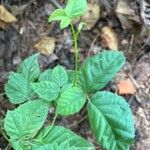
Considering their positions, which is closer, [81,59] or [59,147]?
[59,147]

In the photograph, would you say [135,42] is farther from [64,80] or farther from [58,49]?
[64,80]

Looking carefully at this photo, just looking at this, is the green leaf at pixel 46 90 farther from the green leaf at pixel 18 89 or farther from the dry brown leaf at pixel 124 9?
the dry brown leaf at pixel 124 9

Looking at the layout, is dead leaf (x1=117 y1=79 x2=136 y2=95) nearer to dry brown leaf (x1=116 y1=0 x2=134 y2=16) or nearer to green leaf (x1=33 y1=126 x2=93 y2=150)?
dry brown leaf (x1=116 y1=0 x2=134 y2=16)

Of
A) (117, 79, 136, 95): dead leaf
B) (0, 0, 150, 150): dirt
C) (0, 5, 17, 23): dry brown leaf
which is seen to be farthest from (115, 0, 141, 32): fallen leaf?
(0, 5, 17, 23): dry brown leaf

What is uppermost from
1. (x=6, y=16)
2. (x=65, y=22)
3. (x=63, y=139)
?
(x=65, y=22)

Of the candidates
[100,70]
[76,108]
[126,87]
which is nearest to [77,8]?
[100,70]

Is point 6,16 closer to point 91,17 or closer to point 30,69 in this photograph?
point 91,17

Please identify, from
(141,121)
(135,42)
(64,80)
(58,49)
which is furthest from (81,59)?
(64,80)
